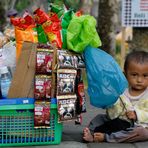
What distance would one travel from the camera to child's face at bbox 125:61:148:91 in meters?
6.04

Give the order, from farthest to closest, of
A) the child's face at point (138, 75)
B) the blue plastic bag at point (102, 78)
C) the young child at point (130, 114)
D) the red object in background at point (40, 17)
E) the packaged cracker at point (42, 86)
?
1. the child's face at point (138, 75)
2. the young child at point (130, 114)
3. the red object in background at point (40, 17)
4. the blue plastic bag at point (102, 78)
5. the packaged cracker at point (42, 86)

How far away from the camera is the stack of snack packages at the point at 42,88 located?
551 cm

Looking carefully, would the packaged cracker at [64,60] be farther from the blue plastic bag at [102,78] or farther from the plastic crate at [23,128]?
the plastic crate at [23,128]

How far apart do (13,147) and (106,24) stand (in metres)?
8.78

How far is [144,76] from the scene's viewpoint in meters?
6.07

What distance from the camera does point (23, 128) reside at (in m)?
5.63

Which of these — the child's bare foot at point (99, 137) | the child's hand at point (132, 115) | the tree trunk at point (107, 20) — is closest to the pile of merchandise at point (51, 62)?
the child's bare foot at point (99, 137)

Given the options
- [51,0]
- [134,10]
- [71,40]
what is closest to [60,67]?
[71,40]

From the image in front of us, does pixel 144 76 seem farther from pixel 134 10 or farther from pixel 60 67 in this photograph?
pixel 134 10

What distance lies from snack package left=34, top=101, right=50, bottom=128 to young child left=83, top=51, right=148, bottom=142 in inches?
22.1

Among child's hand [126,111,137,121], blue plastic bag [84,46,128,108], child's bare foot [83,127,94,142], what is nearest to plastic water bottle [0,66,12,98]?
blue plastic bag [84,46,128,108]

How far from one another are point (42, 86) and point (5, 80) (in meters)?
0.39

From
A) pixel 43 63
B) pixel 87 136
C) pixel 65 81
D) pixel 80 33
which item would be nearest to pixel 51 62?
pixel 43 63

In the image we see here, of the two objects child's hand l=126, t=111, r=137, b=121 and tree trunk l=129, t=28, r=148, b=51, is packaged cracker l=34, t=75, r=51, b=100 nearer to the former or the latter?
child's hand l=126, t=111, r=137, b=121
